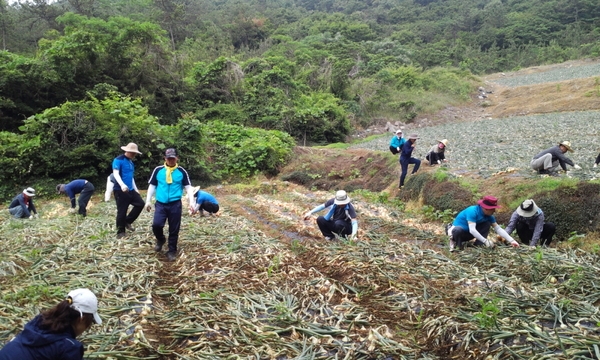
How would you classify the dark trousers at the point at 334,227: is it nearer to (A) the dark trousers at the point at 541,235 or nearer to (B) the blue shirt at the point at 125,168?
(A) the dark trousers at the point at 541,235

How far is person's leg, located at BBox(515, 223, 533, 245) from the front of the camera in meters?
8.41

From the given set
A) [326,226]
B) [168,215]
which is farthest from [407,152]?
[168,215]

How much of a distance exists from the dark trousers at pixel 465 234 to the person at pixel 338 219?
203 cm

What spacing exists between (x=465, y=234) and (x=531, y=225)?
1.42 meters

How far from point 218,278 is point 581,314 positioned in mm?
4945

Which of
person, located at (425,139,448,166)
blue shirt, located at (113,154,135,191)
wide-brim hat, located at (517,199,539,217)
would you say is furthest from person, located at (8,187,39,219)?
person, located at (425,139,448,166)

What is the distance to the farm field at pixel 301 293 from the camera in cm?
457

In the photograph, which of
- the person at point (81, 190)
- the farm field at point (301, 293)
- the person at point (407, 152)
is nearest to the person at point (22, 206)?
the person at point (81, 190)

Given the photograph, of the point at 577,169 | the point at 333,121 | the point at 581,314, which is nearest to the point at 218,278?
the point at 581,314

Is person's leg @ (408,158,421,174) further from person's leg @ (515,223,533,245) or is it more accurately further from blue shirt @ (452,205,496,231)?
blue shirt @ (452,205,496,231)

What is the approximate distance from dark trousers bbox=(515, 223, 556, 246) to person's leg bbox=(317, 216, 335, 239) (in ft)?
12.8

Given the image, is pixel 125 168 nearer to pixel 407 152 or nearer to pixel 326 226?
pixel 326 226

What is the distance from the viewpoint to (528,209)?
8.02 meters

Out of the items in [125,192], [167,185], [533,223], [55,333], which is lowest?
[533,223]
